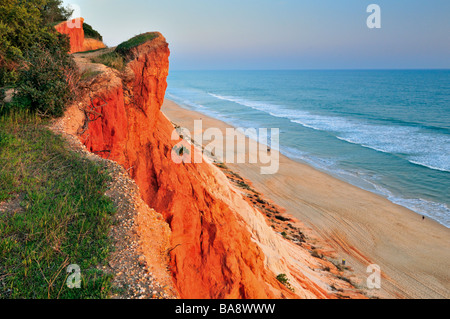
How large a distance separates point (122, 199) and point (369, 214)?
2083 cm

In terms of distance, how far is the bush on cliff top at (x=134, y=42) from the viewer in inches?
500

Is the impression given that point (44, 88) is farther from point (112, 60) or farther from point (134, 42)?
point (134, 42)

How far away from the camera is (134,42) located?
12.8 meters

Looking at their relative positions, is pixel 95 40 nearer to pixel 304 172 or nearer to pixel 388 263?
pixel 304 172

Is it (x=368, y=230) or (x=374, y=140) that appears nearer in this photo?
(x=368, y=230)

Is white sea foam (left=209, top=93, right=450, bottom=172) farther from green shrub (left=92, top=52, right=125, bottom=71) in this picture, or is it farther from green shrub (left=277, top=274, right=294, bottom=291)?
green shrub (left=92, top=52, right=125, bottom=71)

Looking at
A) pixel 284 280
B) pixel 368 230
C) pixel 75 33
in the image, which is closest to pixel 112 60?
pixel 284 280

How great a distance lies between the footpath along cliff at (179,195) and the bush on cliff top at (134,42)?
96mm

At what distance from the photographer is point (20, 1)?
53.0 ft

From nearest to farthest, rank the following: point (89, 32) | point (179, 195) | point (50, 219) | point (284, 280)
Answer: point (50, 219) → point (179, 195) → point (284, 280) → point (89, 32)

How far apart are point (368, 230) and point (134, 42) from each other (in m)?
19.1

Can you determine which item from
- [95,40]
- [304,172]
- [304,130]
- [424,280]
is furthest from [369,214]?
[95,40]

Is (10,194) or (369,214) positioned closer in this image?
(10,194)

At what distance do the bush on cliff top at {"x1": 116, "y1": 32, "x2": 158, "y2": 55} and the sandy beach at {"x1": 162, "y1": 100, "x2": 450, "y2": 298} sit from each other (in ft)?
52.3
